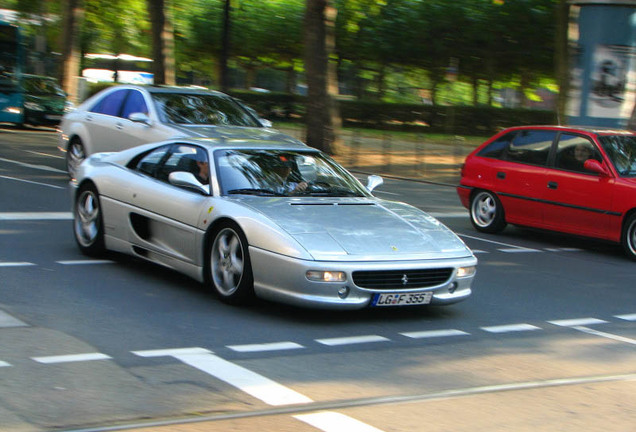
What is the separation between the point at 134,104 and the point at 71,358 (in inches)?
368

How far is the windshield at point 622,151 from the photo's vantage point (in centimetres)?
1238

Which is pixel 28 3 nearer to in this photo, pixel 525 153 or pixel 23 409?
pixel 525 153

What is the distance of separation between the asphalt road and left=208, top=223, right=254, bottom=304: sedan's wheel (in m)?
0.14

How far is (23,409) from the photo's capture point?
505 centimetres

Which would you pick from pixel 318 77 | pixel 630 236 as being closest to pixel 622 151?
pixel 630 236

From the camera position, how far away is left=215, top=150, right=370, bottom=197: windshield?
328 inches

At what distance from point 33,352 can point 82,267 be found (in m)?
3.13

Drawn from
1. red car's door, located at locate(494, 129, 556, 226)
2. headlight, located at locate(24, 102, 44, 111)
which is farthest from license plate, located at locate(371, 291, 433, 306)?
headlight, located at locate(24, 102, 44, 111)

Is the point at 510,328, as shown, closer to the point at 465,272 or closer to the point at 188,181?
the point at 465,272

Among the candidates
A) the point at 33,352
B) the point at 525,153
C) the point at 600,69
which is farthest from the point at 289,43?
the point at 33,352

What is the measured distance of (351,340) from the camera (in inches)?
276

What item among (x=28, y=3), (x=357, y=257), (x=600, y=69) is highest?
(x=28, y=3)

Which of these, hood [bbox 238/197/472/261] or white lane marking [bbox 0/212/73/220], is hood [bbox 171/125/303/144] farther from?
hood [bbox 238/197/472/261]

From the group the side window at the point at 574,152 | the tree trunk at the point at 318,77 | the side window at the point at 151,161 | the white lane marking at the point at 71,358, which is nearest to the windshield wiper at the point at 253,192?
the side window at the point at 151,161
